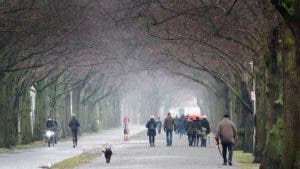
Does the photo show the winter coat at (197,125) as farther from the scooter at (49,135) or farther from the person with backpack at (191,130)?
the scooter at (49,135)

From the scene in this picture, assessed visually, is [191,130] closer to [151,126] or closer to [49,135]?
[151,126]

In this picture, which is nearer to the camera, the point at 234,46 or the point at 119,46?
the point at 234,46

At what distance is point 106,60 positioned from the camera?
64375mm

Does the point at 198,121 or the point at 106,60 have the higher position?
the point at 106,60

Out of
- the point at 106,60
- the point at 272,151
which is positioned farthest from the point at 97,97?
the point at 272,151

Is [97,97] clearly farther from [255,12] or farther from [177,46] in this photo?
[255,12]

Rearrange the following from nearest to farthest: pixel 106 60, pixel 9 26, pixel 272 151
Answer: pixel 272 151 < pixel 9 26 < pixel 106 60

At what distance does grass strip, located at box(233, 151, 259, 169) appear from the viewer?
3024cm

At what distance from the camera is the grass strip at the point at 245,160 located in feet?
99.2

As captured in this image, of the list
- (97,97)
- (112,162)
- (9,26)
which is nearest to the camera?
(112,162)

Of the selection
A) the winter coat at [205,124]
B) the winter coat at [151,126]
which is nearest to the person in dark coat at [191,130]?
the winter coat at [205,124]

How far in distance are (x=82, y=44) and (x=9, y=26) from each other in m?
12.0

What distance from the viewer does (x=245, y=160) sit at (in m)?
34.4

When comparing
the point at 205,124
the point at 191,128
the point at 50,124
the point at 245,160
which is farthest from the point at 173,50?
the point at 245,160
